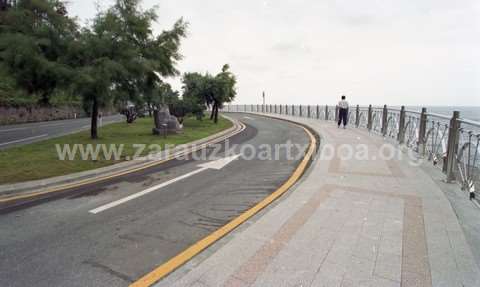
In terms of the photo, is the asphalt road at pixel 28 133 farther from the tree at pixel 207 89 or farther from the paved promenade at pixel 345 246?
the paved promenade at pixel 345 246

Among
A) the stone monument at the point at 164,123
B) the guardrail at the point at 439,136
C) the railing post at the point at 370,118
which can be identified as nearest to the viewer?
the guardrail at the point at 439,136

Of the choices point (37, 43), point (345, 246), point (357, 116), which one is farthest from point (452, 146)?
point (37, 43)

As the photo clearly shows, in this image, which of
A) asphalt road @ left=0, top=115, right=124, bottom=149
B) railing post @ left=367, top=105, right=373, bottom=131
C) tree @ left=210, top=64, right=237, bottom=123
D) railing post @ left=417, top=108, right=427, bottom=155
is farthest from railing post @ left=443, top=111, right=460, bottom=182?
tree @ left=210, top=64, right=237, bottom=123

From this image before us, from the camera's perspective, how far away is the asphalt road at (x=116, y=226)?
9.78 ft

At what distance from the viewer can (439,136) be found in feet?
23.6

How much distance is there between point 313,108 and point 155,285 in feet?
91.8

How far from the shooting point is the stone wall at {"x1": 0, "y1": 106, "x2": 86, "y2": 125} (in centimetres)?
2408

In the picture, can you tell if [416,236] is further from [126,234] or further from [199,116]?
[199,116]

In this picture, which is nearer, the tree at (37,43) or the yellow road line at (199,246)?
the yellow road line at (199,246)

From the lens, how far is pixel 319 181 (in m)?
6.05

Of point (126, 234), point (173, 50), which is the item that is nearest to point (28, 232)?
point (126, 234)

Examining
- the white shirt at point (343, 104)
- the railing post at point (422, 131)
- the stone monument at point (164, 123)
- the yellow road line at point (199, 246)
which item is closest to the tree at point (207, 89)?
the stone monument at point (164, 123)

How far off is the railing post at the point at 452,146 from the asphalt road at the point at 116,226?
346 centimetres

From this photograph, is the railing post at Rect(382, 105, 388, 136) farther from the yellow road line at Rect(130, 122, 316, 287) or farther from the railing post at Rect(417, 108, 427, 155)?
the yellow road line at Rect(130, 122, 316, 287)
